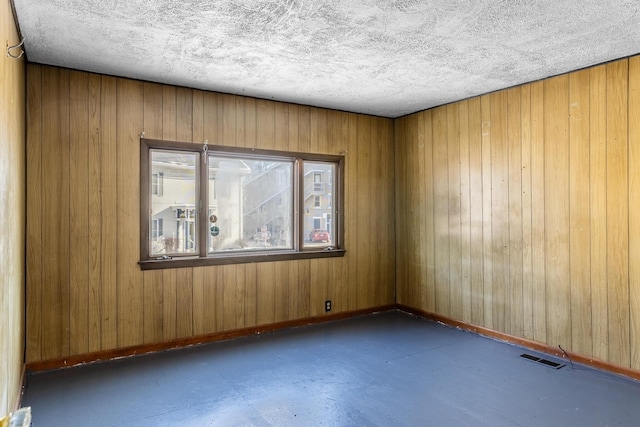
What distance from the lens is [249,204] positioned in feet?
14.7

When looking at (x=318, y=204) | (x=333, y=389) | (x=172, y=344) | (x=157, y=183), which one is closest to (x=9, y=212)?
(x=157, y=183)

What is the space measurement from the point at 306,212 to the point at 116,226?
208 cm

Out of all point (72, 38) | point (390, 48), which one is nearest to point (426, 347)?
point (390, 48)

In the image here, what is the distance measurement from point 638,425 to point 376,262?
3174mm

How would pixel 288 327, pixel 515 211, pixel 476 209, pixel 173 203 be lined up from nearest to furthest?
pixel 173 203
pixel 515 211
pixel 476 209
pixel 288 327

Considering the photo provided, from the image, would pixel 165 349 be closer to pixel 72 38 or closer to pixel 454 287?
pixel 72 38

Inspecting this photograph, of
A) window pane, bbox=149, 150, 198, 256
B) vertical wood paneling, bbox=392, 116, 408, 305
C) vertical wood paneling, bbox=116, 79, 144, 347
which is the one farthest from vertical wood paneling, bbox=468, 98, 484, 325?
vertical wood paneling, bbox=116, 79, 144, 347

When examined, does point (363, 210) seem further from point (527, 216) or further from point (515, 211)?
point (527, 216)

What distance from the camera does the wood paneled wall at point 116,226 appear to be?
3404 mm

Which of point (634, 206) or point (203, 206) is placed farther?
point (203, 206)

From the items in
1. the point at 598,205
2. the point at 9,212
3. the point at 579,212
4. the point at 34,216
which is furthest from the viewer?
the point at 579,212

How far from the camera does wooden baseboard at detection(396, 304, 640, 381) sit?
10.9ft

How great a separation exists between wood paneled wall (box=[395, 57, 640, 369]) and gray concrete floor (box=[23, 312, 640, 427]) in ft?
1.36

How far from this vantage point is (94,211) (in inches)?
142
